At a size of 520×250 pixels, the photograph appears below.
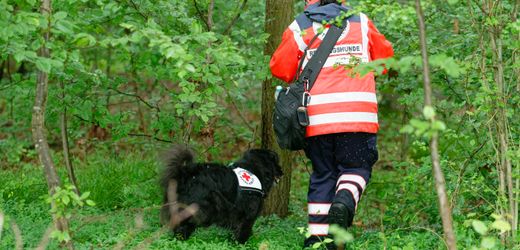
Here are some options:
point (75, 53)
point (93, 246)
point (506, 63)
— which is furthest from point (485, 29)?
point (93, 246)

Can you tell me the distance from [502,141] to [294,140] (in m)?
1.49

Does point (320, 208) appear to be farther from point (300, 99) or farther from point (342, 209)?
point (300, 99)

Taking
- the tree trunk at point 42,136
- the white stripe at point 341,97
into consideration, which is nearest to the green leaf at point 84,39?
the tree trunk at point 42,136

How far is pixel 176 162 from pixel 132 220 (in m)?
0.86

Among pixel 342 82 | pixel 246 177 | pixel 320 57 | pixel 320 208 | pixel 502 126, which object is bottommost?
pixel 320 208

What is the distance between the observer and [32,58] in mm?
4074

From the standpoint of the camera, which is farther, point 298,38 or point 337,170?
point 337,170

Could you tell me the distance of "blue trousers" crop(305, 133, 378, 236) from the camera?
521cm

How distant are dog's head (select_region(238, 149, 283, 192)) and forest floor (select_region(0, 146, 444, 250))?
481 millimetres

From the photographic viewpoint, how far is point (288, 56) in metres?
5.29

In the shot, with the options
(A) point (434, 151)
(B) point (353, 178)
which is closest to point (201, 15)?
(B) point (353, 178)

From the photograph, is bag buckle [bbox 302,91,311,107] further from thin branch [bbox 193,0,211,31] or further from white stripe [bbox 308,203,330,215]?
thin branch [bbox 193,0,211,31]

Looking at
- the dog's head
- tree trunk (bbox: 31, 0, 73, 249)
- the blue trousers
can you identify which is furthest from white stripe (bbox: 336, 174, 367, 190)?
tree trunk (bbox: 31, 0, 73, 249)

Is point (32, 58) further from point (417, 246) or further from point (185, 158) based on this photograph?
point (417, 246)
